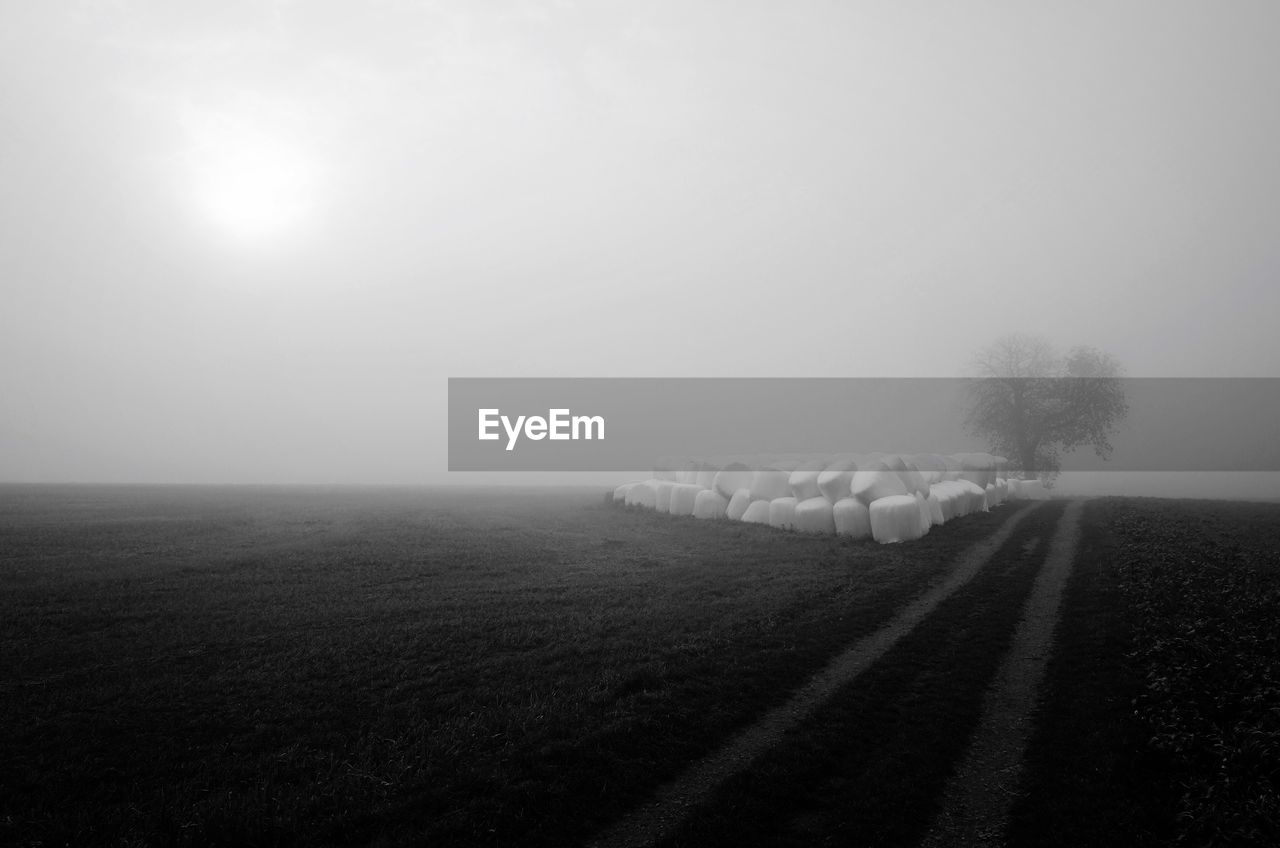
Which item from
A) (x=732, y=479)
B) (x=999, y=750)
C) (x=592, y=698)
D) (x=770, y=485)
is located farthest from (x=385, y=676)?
(x=732, y=479)

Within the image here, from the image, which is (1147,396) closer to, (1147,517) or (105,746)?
(1147,517)

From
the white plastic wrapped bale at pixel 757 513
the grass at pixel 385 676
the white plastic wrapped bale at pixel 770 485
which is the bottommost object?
the grass at pixel 385 676

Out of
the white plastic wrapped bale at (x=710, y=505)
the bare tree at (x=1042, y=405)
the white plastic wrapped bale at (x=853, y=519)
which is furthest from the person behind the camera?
the bare tree at (x=1042, y=405)

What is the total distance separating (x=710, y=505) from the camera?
3425cm

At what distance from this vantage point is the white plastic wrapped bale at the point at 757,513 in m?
30.7

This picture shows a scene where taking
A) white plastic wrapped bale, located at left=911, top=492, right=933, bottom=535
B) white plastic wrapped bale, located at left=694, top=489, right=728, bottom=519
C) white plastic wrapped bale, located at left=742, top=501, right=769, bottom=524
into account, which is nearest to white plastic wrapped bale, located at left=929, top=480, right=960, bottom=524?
white plastic wrapped bale, located at left=911, top=492, right=933, bottom=535

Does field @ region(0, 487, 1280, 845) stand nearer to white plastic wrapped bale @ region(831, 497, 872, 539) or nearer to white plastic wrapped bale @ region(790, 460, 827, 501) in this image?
white plastic wrapped bale @ region(831, 497, 872, 539)

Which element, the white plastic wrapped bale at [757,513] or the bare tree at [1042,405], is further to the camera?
the bare tree at [1042,405]

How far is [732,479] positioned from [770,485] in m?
2.97

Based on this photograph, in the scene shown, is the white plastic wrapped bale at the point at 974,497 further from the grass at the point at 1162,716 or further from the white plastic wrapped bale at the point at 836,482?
the grass at the point at 1162,716

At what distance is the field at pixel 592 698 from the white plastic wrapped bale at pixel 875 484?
228 inches

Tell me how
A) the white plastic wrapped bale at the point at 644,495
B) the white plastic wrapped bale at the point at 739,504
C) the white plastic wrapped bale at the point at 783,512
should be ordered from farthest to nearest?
the white plastic wrapped bale at the point at 644,495 < the white plastic wrapped bale at the point at 739,504 < the white plastic wrapped bale at the point at 783,512

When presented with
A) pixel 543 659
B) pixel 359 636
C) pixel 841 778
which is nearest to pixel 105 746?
pixel 359 636

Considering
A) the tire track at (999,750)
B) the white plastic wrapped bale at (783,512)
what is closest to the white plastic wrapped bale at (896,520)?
the white plastic wrapped bale at (783,512)
